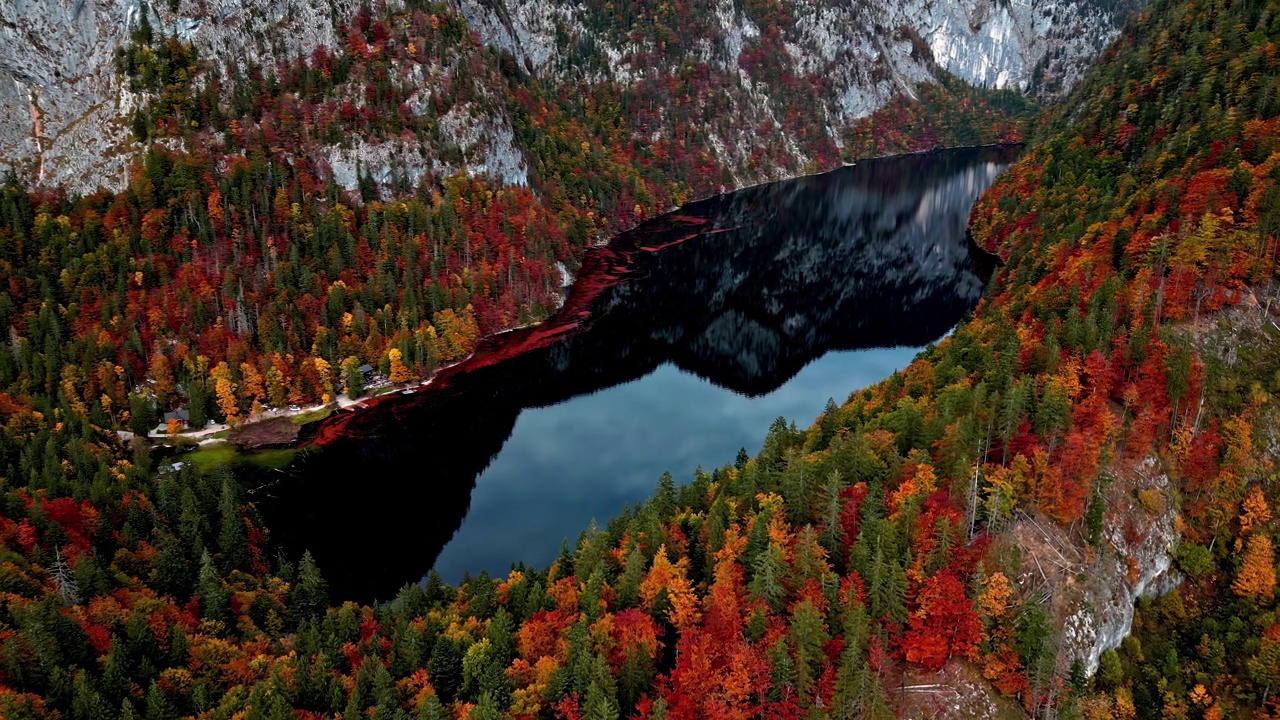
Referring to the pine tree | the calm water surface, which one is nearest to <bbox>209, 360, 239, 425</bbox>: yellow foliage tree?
the calm water surface

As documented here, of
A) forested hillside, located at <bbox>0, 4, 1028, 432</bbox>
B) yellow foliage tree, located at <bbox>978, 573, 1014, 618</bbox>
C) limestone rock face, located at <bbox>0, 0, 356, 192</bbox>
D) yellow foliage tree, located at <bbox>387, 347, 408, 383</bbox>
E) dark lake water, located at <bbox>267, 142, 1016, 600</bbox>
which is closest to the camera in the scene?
yellow foliage tree, located at <bbox>978, 573, 1014, 618</bbox>

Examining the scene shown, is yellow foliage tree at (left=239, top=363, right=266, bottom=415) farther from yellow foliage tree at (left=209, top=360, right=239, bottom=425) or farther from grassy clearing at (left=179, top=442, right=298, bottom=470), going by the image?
grassy clearing at (left=179, top=442, right=298, bottom=470)

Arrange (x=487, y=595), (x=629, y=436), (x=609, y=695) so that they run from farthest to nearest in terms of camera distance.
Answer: (x=629, y=436)
(x=487, y=595)
(x=609, y=695)

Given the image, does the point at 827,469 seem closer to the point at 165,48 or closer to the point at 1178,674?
the point at 1178,674

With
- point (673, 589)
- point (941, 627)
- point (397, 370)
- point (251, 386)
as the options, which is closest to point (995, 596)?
point (941, 627)

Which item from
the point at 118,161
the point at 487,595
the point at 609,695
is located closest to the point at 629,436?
the point at 487,595
